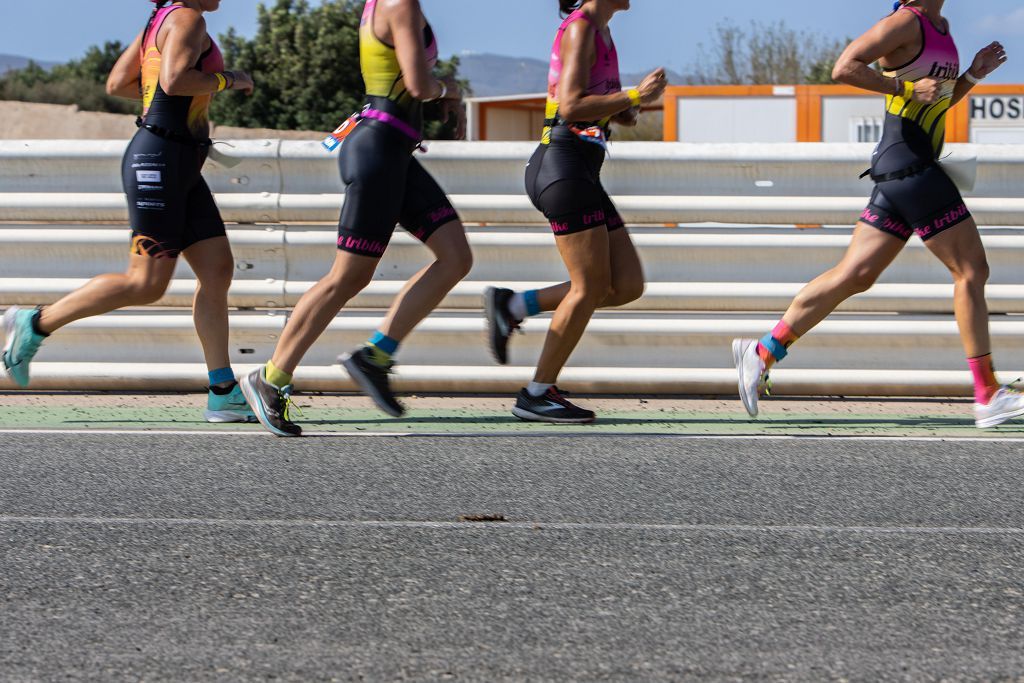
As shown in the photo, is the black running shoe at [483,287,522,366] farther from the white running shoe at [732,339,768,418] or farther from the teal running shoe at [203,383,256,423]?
the teal running shoe at [203,383,256,423]

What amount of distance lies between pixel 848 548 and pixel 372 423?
2.57 meters

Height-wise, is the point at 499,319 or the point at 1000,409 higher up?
the point at 499,319

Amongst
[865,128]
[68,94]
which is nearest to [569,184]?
[865,128]

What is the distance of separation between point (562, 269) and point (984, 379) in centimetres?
196

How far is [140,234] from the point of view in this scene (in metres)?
5.76

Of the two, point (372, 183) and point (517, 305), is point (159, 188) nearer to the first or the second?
point (372, 183)

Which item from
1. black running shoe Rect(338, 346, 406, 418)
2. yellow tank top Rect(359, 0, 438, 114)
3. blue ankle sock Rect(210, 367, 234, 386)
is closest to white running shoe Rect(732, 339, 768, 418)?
black running shoe Rect(338, 346, 406, 418)

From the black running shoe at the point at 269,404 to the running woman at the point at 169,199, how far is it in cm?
48

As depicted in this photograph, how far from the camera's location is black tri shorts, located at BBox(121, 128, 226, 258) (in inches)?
224

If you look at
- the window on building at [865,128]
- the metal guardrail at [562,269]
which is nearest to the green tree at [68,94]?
the window on building at [865,128]

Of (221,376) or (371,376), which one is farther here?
(221,376)

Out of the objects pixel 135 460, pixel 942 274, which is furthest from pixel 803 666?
pixel 942 274

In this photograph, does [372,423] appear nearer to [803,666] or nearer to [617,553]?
[617,553]

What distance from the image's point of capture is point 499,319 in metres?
6.14
